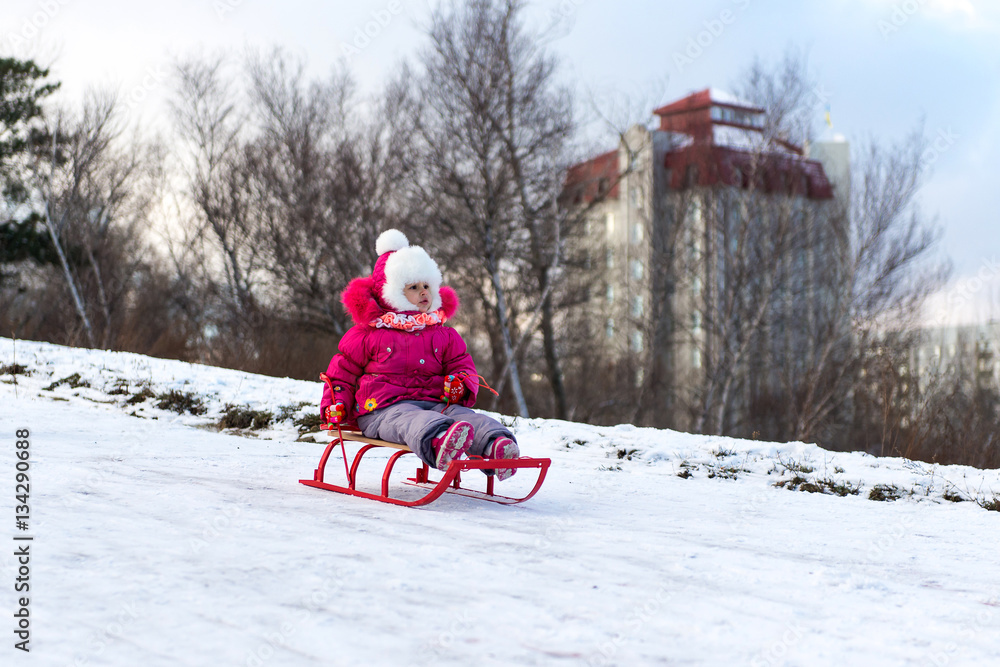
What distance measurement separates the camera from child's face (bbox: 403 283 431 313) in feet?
17.0

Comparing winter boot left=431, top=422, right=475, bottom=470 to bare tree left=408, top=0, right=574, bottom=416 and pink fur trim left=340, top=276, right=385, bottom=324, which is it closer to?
pink fur trim left=340, top=276, right=385, bottom=324

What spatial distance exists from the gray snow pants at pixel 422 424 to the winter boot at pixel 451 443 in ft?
0.23

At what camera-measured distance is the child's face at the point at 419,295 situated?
5172 millimetres

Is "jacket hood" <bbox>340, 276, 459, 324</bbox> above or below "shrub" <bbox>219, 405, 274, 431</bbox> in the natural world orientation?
above

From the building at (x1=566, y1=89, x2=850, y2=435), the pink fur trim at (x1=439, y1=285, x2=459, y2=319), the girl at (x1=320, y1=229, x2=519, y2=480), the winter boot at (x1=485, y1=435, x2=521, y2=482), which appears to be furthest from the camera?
the building at (x1=566, y1=89, x2=850, y2=435)

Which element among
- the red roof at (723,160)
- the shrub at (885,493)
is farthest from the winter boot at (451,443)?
the red roof at (723,160)

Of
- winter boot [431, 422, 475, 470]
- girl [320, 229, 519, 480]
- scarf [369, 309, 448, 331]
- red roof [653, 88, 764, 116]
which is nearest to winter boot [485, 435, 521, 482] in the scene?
girl [320, 229, 519, 480]

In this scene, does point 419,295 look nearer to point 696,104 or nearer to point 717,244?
point 717,244

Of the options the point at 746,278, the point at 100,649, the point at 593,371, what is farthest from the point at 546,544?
the point at 593,371

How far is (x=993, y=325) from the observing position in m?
24.3

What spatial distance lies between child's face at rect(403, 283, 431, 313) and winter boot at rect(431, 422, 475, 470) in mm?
1027

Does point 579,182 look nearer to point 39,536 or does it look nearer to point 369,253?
point 369,253

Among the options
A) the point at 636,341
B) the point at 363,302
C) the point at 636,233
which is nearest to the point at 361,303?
the point at 363,302

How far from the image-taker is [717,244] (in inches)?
943
